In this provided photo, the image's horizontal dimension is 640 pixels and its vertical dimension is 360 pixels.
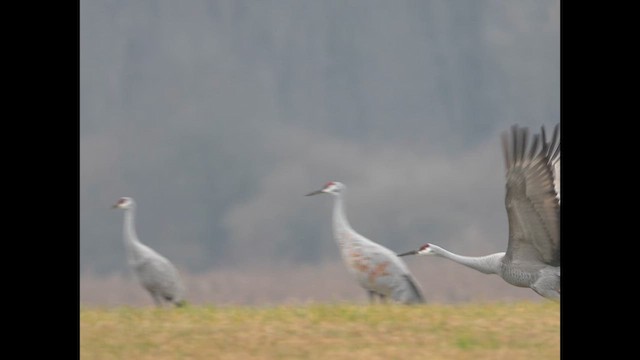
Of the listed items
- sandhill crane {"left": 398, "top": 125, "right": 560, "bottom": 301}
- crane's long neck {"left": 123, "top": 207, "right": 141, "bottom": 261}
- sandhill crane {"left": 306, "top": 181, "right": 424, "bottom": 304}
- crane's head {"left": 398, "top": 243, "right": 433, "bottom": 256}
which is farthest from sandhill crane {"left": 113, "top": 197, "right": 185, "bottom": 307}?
sandhill crane {"left": 398, "top": 125, "right": 560, "bottom": 301}

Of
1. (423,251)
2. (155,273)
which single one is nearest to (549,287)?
(423,251)

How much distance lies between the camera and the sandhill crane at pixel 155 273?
29.7 feet

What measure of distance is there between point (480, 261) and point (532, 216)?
2.83 ft

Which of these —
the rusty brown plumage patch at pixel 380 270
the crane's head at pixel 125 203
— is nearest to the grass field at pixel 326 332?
the rusty brown plumage patch at pixel 380 270

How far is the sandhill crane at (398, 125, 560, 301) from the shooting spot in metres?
8.18

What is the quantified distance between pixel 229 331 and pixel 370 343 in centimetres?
Answer: 125

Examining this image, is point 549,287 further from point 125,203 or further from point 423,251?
point 125,203

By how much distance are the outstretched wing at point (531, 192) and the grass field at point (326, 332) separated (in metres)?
0.76

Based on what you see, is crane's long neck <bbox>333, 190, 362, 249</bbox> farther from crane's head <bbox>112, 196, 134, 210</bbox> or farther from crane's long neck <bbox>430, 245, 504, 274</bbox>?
crane's head <bbox>112, 196, 134, 210</bbox>

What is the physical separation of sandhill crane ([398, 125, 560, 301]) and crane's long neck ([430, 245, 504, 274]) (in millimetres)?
69

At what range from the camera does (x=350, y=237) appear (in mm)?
9344

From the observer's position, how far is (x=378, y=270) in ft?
29.8
